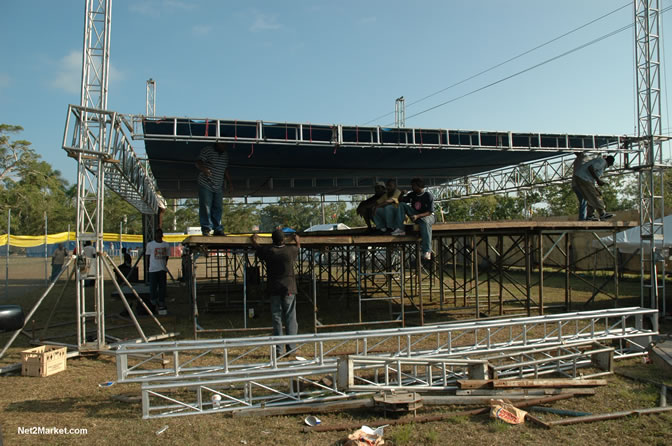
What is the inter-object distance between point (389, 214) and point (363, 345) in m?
4.09

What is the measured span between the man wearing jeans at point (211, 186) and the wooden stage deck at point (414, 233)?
51 centimetres

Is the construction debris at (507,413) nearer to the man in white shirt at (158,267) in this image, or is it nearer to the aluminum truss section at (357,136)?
the aluminum truss section at (357,136)

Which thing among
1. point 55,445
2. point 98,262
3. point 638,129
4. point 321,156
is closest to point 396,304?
point 321,156

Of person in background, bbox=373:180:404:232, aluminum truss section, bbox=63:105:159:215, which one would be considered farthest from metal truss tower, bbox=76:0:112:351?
person in background, bbox=373:180:404:232

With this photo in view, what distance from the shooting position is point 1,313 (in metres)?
4.31

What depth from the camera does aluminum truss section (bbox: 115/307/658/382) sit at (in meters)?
5.27

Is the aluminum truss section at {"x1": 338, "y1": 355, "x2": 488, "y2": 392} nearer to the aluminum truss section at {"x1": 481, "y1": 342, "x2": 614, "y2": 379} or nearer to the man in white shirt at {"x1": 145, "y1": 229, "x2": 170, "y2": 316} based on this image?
the aluminum truss section at {"x1": 481, "y1": 342, "x2": 614, "y2": 379}

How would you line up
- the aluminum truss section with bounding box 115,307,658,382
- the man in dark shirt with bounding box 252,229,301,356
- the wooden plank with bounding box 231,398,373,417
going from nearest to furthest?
the wooden plank with bounding box 231,398,373,417 → the aluminum truss section with bounding box 115,307,658,382 → the man in dark shirt with bounding box 252,229,301,356

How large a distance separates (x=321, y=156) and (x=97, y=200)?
6438 millimetres

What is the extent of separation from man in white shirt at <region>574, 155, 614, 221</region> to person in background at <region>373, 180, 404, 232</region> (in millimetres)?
4975

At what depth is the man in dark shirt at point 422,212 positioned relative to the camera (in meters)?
9.03

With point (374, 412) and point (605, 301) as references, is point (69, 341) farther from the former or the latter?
point (605, 301)

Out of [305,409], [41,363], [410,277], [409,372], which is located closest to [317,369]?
[305,409]

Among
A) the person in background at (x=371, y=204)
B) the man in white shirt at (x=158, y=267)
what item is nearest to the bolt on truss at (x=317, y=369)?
the man in white shirt at (x=158, y=267)
